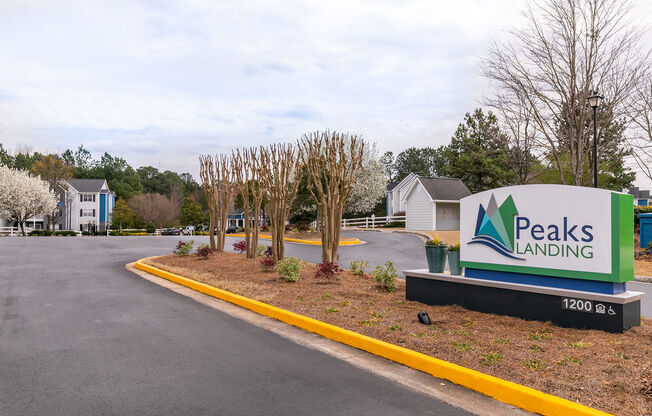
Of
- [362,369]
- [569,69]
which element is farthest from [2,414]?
[569,69]

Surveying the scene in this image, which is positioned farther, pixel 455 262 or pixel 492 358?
pixel 455 262

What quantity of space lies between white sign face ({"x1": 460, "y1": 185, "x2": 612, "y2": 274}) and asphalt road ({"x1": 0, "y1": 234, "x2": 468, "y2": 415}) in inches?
138

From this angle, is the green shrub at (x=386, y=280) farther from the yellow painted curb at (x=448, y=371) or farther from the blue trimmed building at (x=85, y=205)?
the blue trimmed building at (x=85, y=205)

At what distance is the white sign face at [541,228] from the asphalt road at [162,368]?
3505 millimetres

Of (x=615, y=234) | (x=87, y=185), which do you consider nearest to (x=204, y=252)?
(x=615, y=234)

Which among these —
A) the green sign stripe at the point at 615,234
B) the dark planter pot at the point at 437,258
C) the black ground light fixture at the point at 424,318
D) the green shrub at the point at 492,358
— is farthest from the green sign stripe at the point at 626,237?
the dark planter pot at the point at 437,258

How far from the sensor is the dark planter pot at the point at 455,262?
27.8 ft

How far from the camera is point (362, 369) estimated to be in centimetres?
545

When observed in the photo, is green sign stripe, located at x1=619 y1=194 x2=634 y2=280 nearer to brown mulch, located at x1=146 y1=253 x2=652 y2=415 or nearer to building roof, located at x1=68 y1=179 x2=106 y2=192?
brown mulch, located at x1=146 y1=253 x2=652 y2=415

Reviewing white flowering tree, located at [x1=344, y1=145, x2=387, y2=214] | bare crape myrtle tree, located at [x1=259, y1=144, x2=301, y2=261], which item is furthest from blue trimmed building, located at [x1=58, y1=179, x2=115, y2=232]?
bare crape myrtle tree, located at [x1=259, y1=144, x2=301, y2=261]

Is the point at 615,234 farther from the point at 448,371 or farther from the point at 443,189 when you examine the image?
the point at 443,189

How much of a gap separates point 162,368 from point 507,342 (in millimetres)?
4301

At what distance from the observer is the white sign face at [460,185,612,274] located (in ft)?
21.3

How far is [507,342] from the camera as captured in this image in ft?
19.3
